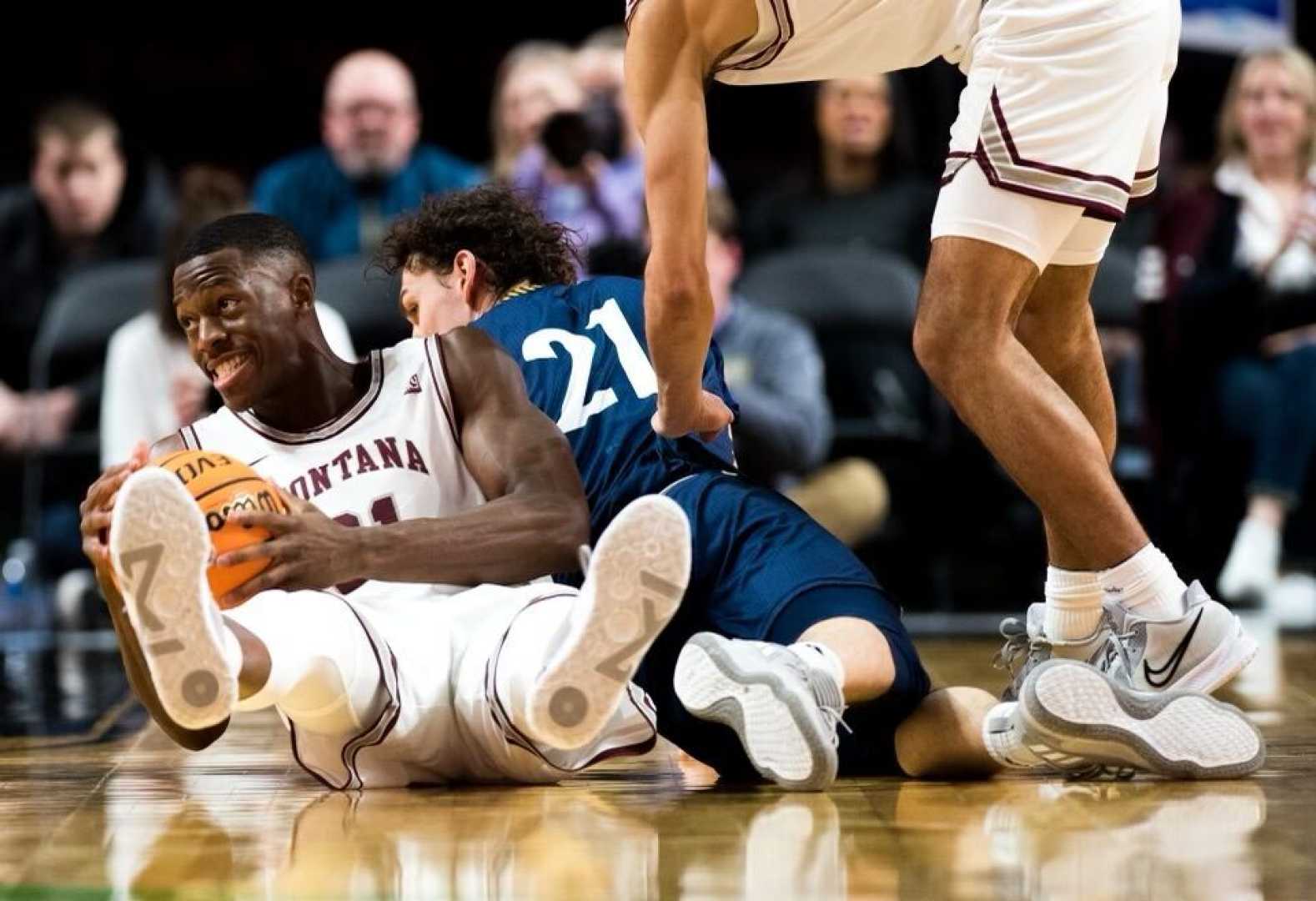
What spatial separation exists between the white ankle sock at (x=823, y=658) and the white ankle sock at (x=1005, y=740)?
0.23 meters

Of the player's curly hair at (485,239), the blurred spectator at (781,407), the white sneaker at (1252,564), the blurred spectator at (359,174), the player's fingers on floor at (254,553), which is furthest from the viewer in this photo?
the blurred spectator at (359,174)

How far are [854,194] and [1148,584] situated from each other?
13.8 feet

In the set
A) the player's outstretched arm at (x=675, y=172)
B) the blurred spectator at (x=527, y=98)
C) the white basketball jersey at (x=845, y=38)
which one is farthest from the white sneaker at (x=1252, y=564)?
the player's outstretched arm at (x=675, y=172)

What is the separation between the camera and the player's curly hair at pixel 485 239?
3.73 metres

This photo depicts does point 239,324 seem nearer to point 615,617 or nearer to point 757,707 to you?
point 615,617

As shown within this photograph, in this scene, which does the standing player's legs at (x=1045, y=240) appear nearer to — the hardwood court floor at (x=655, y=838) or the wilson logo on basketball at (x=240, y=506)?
the hardwood court floor at (x=655, y=838)

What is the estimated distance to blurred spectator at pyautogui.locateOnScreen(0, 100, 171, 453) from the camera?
24.1 ft

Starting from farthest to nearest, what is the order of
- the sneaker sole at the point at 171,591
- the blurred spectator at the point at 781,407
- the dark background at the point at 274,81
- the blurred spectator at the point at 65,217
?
the dark background at the point at 274,81, the blurred spectator at the point at 65,217, the blurred spectator at the point at 781,407, the sneaker sole at the point at 171,591

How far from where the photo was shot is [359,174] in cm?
704

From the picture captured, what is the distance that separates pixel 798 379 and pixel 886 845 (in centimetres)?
386

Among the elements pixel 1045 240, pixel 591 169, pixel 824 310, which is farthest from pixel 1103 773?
pixel 824 310

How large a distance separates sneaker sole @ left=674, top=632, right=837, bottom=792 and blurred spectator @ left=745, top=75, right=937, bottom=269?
14.1 feet

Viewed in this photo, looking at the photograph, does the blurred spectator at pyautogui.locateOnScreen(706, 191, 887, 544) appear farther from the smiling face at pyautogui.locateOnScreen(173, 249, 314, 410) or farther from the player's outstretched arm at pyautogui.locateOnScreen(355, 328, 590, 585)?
the smiling face at pyautogui.locateOnScreen(173, 249, 314, 410)

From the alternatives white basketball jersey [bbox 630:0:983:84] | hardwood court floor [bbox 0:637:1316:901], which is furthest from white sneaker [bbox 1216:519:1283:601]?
white basketball jersey [bbox 630:0:983:84]
